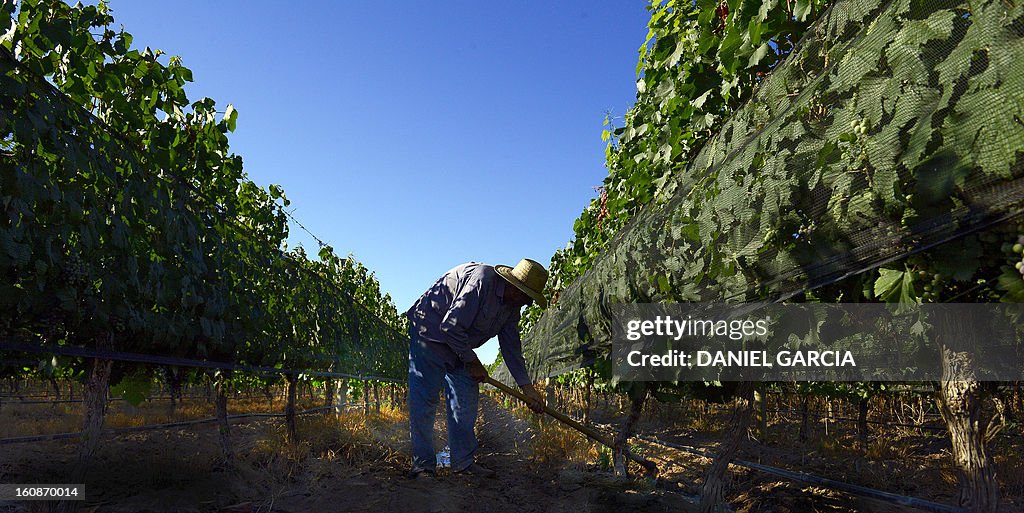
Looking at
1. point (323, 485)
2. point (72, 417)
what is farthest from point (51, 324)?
point (72, 417)

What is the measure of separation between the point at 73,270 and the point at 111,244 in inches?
13.0

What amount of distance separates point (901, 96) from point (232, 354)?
557 centimetres

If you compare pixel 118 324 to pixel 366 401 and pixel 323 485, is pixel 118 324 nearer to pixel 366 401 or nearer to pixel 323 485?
pixel 323 485

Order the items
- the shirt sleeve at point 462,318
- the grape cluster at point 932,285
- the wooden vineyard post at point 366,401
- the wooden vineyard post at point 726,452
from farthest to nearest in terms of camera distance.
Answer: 1. the wooden vineyard post at point 366,401
2. the shirt sleeve at point 462,318
3. the wooden vineyard post at point 726,452
4. the grape cluster at point 932,285

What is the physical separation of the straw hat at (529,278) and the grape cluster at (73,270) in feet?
9.67

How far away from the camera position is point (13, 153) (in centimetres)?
279

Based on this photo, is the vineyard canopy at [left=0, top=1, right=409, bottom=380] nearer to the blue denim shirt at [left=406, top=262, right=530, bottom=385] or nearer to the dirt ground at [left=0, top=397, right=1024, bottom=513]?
the dirt ground at [left=0, top=397, right=1024, bottom=513]

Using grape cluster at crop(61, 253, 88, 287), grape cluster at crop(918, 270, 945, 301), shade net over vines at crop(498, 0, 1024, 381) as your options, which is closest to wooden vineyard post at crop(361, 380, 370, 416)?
grape cluster at crop(61, 253, 88, 287)

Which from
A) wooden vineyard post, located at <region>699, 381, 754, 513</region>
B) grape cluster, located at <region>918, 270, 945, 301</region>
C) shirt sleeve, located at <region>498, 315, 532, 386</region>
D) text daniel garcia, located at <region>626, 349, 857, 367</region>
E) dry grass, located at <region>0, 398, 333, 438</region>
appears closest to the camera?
grape cluster, located at <region>918, 270, 945, 301</region>

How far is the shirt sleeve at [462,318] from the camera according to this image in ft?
16.0

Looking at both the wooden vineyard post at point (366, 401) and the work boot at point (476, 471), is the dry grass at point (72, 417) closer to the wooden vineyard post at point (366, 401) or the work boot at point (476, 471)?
the wooden vineyard post at point (366, 401)

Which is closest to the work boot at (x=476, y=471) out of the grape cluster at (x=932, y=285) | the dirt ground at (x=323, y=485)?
the dirt ground at (x=323, y=485)

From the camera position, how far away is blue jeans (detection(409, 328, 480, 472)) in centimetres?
506

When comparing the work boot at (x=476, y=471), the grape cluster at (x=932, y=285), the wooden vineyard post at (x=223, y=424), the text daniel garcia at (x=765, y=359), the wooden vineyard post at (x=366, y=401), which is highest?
the grape cluster at (x=932, y=285)
